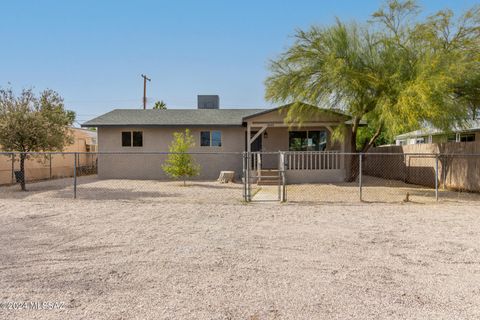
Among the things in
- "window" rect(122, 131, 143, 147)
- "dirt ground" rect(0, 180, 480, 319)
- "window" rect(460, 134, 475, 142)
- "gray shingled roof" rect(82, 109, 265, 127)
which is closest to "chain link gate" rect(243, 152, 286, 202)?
"dirt ground" rect(0, 180, 480, 319)

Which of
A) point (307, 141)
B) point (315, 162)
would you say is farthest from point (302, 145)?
point (315, 162)

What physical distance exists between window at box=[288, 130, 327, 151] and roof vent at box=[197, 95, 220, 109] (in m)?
6.57

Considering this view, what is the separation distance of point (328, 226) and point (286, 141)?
1223 centimetres

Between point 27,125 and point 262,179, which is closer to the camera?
point 27,125

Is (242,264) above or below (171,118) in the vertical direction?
below

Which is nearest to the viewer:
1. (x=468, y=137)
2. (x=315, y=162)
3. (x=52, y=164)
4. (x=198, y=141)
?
(x=315, y=162)

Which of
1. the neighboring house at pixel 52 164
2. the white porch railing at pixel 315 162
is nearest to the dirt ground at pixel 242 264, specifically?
the neighboring house at pixel 52 164

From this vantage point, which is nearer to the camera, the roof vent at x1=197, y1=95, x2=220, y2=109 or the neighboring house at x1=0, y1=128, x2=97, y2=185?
the neighboring house at x1=0, y1=128, x2=97, y2=185

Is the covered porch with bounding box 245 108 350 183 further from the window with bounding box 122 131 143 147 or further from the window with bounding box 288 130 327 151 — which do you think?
the window with bounding box 122 131 143 147

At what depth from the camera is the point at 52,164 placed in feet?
67.5

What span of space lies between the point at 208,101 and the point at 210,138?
5.47 metres

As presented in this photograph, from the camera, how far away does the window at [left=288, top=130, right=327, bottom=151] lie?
1880 cm

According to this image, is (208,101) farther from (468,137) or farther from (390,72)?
(468,137)

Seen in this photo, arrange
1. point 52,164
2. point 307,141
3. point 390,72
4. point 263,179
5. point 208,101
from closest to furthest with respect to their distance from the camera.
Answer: point 390,72 → point 263,179 → point 307,141 → point 52,164 → point 208,101
